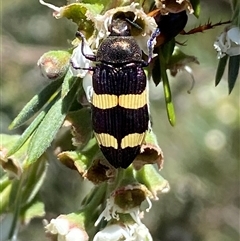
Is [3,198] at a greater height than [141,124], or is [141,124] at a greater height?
[141,124]

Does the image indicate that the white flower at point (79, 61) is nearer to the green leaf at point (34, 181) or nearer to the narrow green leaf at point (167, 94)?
the narrow green leaf at point (167, 94)

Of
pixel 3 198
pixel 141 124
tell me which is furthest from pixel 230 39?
pixel 3 198

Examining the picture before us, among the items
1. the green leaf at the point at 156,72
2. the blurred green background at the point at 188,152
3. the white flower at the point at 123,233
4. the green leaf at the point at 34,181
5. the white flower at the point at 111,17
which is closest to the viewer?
the white flower at the point at 111,17

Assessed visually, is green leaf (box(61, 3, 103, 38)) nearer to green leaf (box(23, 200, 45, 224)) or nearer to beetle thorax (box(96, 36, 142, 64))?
beetle thorax (box(96, 36, 142, 64))

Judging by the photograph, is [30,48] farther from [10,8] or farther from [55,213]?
[55,213]

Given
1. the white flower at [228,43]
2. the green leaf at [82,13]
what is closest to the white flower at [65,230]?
the green leaf at [82,13]

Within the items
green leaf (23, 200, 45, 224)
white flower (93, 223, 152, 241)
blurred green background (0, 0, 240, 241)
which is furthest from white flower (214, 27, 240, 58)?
blurred green background (0, 0, 240, 241)
